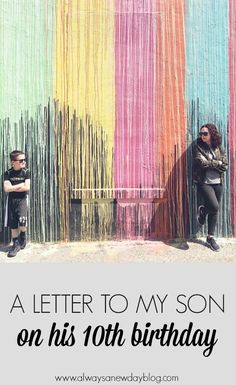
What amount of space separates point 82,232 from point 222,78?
2.91 m

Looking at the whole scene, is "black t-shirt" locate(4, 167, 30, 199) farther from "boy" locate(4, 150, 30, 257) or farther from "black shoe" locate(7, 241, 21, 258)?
"black shoe" locate(7, 241, 21, 258)

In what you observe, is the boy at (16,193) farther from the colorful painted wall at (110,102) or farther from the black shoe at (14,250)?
the colorful painted wall at (110,102)

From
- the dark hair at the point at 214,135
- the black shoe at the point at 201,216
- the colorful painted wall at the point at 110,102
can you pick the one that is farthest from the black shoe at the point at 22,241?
the dark hair at the point at 214,135

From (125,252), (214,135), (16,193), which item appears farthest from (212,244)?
(16,193)

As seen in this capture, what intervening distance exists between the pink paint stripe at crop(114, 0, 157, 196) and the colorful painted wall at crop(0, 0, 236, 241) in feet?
0.05

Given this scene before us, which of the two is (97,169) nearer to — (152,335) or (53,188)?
(53,188)

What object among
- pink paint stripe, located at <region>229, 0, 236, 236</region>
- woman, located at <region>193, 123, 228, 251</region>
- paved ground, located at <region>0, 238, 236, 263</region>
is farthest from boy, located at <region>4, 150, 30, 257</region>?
pink paint stripe, located at <region>229, 0, 236, 236</region>

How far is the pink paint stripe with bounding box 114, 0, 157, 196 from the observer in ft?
21.2

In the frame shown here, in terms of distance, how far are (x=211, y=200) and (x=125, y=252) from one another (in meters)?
1.33

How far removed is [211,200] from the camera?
614cm

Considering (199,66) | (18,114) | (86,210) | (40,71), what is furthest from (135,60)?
(86,210)

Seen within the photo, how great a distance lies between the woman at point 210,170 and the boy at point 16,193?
7.47ft

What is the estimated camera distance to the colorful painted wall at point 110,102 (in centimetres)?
641

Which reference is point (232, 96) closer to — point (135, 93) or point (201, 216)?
point (135, 93)
